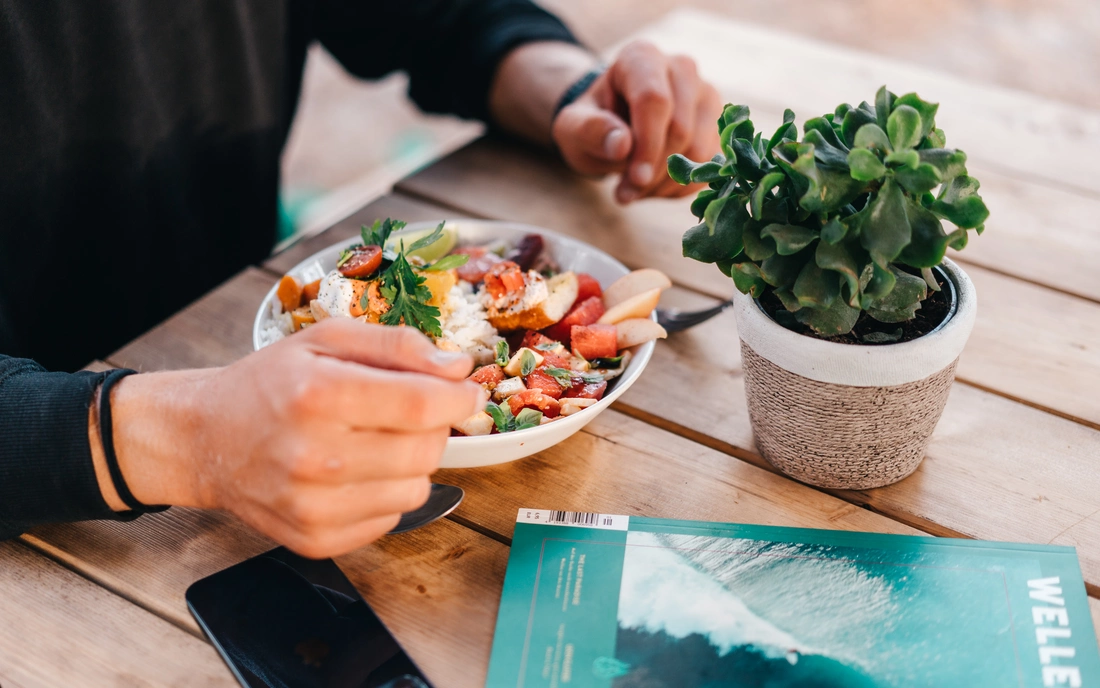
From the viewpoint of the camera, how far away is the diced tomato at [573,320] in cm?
90

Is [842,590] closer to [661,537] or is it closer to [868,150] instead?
[661,537]

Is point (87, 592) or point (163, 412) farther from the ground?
point (163, 412)

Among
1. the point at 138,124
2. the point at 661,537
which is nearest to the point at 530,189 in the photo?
the point at 138,124

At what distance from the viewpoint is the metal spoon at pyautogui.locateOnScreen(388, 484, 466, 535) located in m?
0.76

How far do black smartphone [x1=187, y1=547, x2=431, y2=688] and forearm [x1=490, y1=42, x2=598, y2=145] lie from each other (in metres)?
0.86

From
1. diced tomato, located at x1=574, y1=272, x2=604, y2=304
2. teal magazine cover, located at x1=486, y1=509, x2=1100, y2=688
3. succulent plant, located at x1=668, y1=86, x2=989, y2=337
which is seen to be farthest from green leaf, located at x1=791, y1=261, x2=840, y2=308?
diced tomato, located at x1=574, y1=272, x2=604, y2=304

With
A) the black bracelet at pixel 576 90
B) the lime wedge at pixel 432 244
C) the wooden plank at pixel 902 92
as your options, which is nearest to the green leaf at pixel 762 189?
the lime wedge at pixel 432 244

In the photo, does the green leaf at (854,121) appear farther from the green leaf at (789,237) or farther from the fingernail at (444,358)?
the fingernail at (444,358)

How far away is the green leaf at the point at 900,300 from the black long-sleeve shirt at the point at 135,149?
67cm

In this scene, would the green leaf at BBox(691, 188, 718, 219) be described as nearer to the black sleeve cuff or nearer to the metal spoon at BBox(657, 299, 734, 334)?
the metal spoon at BBox(657, 299, 734, 334)

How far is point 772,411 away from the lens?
2.52 feet

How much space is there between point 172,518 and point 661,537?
17.9 inches

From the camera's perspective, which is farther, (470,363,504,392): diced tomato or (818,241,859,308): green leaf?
(470,363,504,392): diced tomato

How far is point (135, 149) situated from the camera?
121cm
